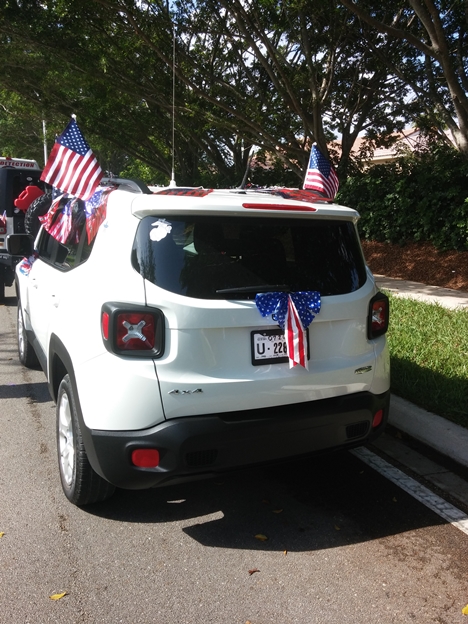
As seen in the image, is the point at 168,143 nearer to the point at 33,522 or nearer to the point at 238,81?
the point at 238,81

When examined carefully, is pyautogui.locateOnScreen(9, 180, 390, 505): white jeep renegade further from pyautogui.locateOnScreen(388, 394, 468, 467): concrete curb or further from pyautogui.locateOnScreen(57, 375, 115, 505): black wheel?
pyautogui.locateOnScreen(388, 394, 468, 467): concrete curb

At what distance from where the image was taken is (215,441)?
119 inches

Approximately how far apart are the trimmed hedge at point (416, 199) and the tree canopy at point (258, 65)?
2.27 feet

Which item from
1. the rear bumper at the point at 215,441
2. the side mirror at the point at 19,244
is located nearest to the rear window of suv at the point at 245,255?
the rear bumper at the point at 215,441

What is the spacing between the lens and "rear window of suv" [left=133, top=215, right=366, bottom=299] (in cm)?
307

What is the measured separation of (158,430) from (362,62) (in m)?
14.5

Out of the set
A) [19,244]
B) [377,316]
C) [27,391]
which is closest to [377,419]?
[377,316]

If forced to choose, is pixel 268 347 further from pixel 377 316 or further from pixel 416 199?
pixel 416 199

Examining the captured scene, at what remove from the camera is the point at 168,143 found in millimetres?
25125

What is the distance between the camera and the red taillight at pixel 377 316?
3.54m

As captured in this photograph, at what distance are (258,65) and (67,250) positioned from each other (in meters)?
15.2

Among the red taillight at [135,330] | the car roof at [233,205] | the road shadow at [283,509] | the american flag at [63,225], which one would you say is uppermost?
the car roof at [233,205]

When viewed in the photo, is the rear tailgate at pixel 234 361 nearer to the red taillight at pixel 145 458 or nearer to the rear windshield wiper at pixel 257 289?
the rear windshield wiper at pixel 257 289

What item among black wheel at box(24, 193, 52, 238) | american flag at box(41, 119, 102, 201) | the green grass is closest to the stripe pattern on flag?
american flag at box(41, 119, 102, 201)
